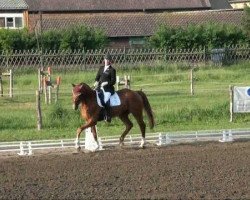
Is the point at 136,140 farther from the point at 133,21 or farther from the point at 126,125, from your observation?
the point at 133,21

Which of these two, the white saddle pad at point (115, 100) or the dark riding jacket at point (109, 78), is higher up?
the dark riding jacket at point (109, 78)

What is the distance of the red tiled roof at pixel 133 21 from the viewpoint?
179 ft

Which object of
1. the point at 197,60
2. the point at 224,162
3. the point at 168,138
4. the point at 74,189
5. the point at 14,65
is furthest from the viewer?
the point at 197,60

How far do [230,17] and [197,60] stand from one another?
52.9ft

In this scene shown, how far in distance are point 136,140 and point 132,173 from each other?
15.9ft

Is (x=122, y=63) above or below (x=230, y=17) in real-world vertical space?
below

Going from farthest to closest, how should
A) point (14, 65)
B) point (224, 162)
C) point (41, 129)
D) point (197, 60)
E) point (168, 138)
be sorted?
point (197, 60)
point (14, 65)
point (41, 129)
point (168, 138)
point (224, 162)

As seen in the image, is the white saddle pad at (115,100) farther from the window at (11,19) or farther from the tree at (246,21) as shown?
the window at (11,19)

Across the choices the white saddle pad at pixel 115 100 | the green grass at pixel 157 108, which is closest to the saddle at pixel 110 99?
the white saddle pad at pixel 115 100

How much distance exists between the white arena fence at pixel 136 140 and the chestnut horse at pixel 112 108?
0.49 m

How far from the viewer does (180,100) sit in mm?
26156

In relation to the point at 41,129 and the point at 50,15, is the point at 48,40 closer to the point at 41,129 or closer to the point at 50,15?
the point at 50,15

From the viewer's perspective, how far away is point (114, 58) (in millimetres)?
43406

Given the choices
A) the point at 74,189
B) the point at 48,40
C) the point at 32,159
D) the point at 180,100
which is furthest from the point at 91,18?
the point at 74,189
